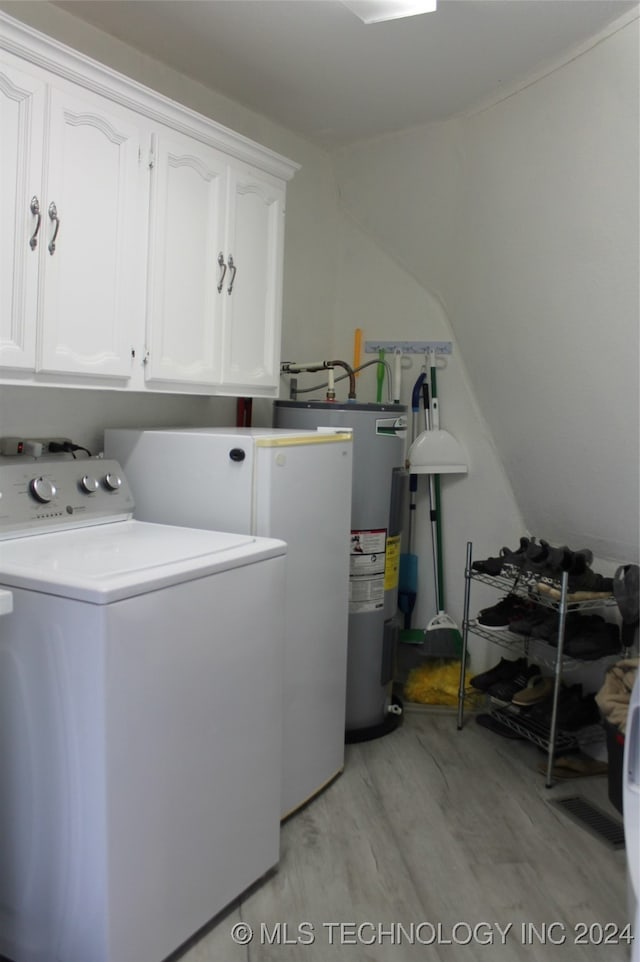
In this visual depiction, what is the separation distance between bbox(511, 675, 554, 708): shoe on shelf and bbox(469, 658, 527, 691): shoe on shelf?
4.0 inches

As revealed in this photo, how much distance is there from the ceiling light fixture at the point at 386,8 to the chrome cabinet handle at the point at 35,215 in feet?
3.25

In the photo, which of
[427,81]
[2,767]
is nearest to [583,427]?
[427,81]

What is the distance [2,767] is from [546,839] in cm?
166

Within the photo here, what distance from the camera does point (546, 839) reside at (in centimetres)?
238

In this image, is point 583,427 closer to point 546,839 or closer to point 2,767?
point 546,839

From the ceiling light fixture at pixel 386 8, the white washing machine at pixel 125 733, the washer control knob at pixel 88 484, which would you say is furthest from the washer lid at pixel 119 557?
the ceiling light fixture at pixel 386 8

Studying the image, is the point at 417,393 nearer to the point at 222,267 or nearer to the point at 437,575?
the point at 437,575

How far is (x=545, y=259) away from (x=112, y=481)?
1.62 metres

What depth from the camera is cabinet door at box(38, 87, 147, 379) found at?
6.35 ft

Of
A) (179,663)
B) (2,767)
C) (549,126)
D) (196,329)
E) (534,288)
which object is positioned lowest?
(2,767)

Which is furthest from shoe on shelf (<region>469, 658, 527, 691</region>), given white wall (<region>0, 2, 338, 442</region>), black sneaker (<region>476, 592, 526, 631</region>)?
white wall (<region>0, 2, 338, 442</region>)

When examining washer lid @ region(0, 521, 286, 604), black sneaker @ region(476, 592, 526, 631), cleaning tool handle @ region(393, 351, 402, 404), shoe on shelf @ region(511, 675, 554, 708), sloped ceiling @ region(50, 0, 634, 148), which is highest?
sloped ceiling @ region(50, 0, 634, 148)

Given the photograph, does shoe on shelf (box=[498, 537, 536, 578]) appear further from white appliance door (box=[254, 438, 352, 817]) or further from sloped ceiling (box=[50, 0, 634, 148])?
sloped ceiling (box=[50, 0, 634, 148])

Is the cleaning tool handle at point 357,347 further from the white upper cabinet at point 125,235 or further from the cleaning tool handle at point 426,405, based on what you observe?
the white upper cabinet at point 125,235
